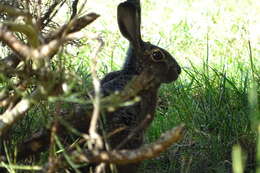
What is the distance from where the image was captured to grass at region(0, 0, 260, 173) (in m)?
3.67

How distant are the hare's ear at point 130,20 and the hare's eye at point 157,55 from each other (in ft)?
0.46

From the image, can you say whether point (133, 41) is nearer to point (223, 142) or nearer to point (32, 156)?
point (223, 142)

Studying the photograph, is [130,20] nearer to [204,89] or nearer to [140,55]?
[140,55]

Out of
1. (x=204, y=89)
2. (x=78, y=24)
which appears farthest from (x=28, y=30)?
(x=204, y=89)

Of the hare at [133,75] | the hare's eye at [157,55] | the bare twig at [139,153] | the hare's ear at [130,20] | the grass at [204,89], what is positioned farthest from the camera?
the hare's eye at [157,55]

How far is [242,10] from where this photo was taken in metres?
8.63

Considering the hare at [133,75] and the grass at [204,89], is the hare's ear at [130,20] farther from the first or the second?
the grass at [204,89]

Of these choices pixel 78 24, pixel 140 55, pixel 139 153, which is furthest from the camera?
pixel 140 55

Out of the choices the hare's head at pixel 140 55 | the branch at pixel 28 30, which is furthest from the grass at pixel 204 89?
the branch at pixel 28 30

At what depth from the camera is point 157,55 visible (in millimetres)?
4387

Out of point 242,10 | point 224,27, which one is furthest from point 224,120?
point 242,10

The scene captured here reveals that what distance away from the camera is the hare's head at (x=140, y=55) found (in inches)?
163

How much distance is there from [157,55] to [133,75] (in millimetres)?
399

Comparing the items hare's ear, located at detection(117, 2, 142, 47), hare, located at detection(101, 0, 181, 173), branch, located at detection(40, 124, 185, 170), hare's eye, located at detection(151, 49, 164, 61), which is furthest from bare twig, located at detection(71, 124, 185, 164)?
hare's eye, located at detection(151, 49, 164, 61)
